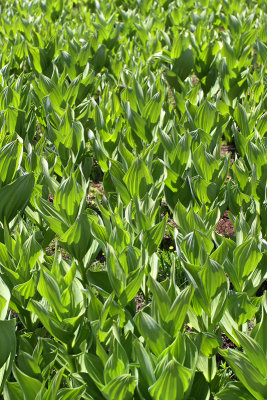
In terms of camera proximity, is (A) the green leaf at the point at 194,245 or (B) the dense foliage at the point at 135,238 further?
(A) the green leaf at the point at 194,245

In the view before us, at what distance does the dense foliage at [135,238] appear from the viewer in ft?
5.50

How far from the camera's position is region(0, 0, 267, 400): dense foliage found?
168 cm

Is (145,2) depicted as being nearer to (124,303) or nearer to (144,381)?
(124,303)

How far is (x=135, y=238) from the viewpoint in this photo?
220 cm

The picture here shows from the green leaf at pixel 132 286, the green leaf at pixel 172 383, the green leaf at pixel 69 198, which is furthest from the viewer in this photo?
the green leaf at pixel 69 198

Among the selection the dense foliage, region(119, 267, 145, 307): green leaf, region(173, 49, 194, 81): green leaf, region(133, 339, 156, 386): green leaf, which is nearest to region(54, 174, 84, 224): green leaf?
the dense foliage

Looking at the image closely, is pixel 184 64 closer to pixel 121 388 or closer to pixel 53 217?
pixel 53 217

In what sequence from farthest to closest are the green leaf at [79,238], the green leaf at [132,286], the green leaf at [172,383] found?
the green leaf at [79,238]
the green leaf at [132,286]
the green leaf at [172,383]

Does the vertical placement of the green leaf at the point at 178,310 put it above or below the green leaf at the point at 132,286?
above

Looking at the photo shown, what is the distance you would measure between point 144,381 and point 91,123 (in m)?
2.37

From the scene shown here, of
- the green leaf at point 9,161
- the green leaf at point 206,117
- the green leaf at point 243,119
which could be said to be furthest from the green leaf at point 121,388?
the green leaf at point 243,119

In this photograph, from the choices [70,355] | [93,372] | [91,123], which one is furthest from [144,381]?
[91,123]

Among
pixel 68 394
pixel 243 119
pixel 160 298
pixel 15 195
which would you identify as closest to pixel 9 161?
pixel 15 195

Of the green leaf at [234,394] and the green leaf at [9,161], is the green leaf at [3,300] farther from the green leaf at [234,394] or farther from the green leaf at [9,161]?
the green leaf at [234,394]
